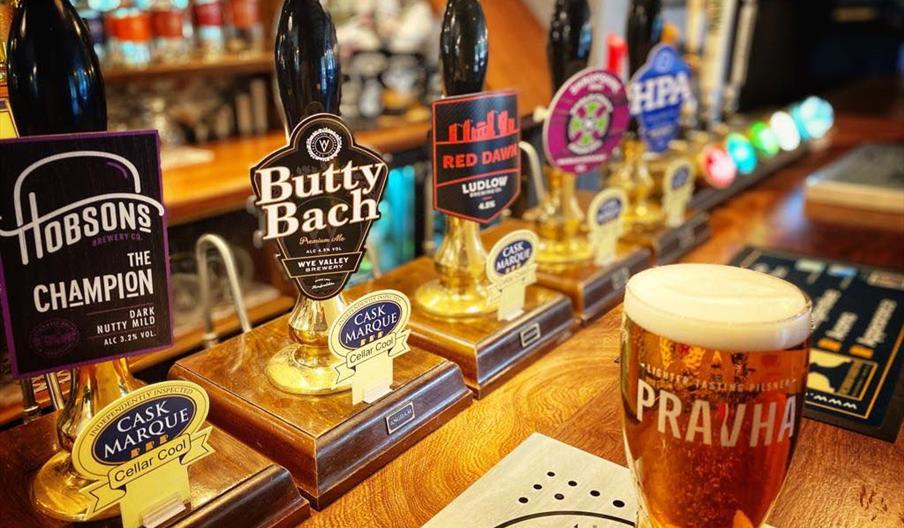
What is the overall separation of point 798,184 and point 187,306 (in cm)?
229

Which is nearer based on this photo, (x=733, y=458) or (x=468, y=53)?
(x=733, y=458)

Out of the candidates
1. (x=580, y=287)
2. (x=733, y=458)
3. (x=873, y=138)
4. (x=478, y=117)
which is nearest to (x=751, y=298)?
(x=733, y=458)

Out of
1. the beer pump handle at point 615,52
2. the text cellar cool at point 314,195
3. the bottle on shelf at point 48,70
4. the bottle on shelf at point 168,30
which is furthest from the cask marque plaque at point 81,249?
the bottle on shelf at point 168,30

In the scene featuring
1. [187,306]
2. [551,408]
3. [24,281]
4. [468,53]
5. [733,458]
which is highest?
[468,53]

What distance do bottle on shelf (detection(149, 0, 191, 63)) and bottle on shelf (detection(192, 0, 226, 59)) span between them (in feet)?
0.27

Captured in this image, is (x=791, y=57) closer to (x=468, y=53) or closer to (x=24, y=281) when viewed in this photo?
(x=468, y=53)

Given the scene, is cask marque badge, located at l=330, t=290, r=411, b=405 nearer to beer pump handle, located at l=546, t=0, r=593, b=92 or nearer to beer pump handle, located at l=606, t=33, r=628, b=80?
beer pump handle, located at l=546, t=0, r=593, b=92

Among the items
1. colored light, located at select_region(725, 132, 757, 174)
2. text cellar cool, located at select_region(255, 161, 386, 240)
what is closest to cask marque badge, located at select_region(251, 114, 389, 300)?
text cellar cool, located at select_region(255, 161, 386, 240)

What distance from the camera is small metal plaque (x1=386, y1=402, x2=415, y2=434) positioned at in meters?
1.05

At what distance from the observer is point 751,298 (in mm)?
696

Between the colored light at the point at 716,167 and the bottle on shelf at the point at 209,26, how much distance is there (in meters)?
2.34

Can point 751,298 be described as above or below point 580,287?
above

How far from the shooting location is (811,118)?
3182 mm

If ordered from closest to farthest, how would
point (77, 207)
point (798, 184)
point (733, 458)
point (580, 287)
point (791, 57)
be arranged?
point (733, 458) → point (77, 207) → point (580, 287) → point (798, 184) → point (791, 57)
